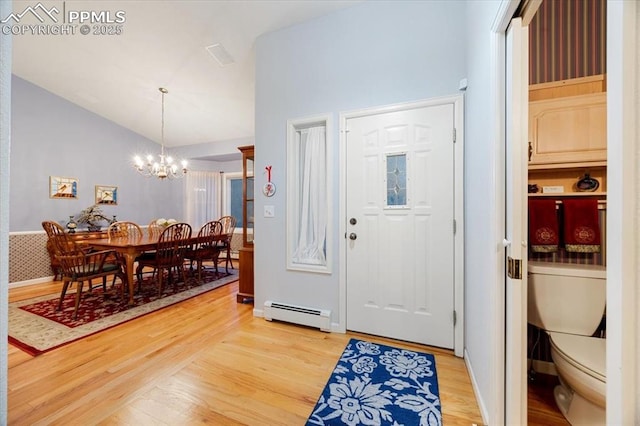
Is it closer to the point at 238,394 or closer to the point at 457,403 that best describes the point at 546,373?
the point at 457,403

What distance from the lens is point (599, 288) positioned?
56.8 inches

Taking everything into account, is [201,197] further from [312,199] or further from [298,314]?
[298,314]

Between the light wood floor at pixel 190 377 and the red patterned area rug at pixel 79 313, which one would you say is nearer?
the light wood floor at pixel 190 377

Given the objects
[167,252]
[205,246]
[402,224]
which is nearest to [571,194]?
[402,224]

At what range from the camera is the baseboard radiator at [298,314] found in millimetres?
2424

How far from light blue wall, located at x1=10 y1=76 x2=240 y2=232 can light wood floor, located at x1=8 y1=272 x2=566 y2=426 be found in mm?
3096

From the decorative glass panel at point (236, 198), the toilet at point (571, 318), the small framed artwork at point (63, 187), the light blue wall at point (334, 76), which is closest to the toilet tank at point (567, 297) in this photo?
the toilet at point (571, 318)

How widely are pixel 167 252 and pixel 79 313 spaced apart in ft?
3.49

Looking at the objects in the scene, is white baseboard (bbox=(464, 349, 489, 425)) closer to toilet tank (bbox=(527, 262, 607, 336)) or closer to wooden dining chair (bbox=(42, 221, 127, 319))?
toilet tank (bbox=(527, 262, 607, 336))

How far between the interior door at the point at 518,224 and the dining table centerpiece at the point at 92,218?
236 inches

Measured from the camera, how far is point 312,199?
8.57 ft

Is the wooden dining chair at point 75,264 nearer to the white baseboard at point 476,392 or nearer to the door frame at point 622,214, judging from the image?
the white baseboard at point 476,392

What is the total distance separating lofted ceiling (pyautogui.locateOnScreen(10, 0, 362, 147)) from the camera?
8.45ft

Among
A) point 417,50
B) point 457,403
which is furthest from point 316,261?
point 417,50
